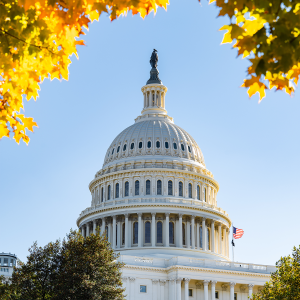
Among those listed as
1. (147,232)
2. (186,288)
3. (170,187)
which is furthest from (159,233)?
(186,288)

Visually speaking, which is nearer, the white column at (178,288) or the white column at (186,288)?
the white column at (178,288)

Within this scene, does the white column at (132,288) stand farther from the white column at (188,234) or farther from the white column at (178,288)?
the white column at (188,234)

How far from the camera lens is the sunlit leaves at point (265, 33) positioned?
7133 millimetres

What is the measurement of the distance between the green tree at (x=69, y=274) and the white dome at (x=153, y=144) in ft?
194

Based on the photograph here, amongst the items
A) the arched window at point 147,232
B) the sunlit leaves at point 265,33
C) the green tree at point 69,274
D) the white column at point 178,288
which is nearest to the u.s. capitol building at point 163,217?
the arched window at point 147,232

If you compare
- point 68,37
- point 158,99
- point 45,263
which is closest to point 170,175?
point 158,99

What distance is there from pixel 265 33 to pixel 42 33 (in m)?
4.16

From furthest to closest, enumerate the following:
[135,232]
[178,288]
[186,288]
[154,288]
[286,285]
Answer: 1. [135,232]
2. [154,288]
3. [186,288]
4. [178,288]
5. [286,285]

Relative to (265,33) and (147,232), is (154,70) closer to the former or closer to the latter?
(147,232)

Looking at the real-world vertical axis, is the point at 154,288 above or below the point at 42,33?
above

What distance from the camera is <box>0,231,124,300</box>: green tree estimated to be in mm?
44094

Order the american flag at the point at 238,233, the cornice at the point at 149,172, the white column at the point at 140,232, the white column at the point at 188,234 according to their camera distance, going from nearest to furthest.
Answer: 1. the american flag at the point at 238,233
2. the white column at the point at 140,232
3. the white column at the point at 188,234
4. the cornice at the point at 149,172

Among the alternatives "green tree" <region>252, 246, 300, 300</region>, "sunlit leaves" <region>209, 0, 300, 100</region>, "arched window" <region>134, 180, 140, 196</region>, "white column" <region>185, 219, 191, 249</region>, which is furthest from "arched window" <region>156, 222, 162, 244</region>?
"sunlit leaves" <region>209, 0, 300, 100</region>

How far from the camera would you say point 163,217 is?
100 meters
